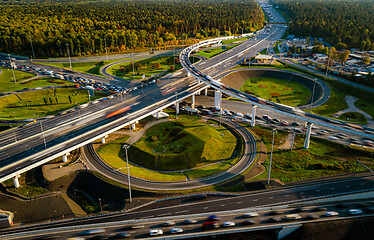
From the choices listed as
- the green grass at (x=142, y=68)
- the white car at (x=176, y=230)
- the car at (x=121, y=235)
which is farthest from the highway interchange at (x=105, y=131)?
the green grass at (x=142, y=68)

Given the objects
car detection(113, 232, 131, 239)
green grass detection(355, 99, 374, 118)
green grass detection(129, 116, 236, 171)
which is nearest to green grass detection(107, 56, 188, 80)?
green grass detection(129, 116, 236, 171)

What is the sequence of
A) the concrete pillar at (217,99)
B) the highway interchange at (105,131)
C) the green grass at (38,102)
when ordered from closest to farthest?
1. the highway interchange at (105,131)
2. the green grass at (38,102)
3. the concrete pillar at (217,99)

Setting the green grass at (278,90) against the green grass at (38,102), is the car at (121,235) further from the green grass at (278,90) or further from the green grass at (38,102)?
the green grass at (278,90)

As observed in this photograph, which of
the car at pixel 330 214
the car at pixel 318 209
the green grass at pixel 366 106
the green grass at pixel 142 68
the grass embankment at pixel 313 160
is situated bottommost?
the grass embankment at pixel 313 160

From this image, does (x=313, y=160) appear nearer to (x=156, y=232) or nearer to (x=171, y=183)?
(x=171, y=183)

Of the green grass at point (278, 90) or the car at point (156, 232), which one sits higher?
the car at point (156, 232)

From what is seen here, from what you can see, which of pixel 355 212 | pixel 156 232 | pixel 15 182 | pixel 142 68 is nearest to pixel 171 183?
pixel 156 232

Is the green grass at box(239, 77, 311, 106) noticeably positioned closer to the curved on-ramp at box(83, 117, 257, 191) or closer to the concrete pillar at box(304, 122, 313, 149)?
the concrete pillar at box(304, 122, 313, 149)
